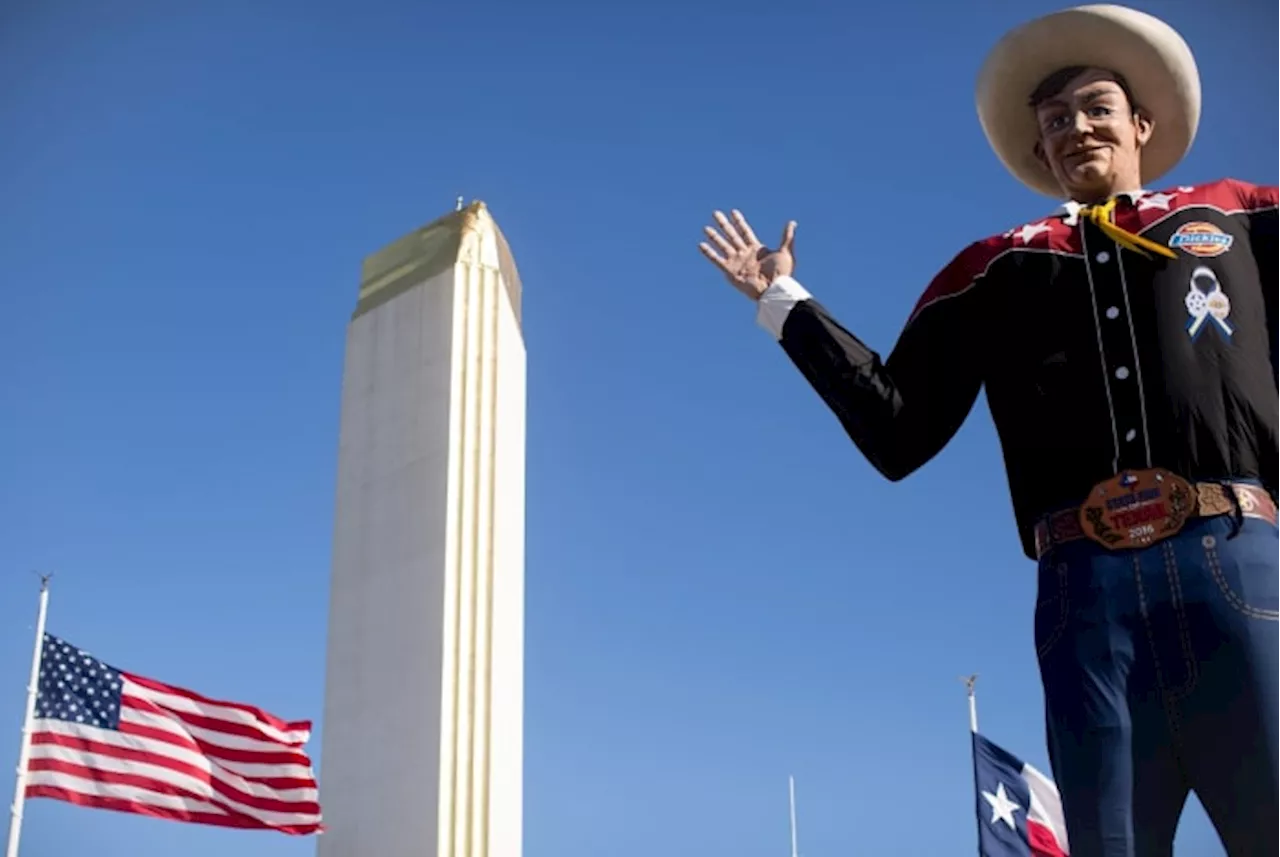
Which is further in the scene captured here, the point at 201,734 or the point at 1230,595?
the point at 201,734

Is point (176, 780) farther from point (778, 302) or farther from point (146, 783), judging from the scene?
point (778, 302)

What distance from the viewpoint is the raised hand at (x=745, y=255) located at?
3959mm

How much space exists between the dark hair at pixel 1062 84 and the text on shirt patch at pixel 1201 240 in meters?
0.47

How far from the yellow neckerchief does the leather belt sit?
571 millimetres

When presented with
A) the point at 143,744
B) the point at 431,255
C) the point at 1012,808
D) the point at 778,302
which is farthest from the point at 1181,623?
the point at 1012,808

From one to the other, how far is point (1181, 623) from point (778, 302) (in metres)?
1.25

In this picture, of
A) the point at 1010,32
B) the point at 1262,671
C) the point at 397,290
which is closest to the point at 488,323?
the point at 397,290

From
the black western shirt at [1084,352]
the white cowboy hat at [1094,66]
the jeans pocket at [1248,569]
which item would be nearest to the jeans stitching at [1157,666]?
the jeans pocket at [1248,569]

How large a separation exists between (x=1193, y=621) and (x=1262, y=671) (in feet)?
0.53

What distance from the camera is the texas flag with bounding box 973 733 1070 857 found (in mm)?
18328

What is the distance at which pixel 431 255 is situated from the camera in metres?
16.9

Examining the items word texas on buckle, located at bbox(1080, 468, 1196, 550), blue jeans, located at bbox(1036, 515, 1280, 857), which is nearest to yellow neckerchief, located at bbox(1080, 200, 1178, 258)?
word texas on buckle, located at bbox(1080, 468, 1196, 550)

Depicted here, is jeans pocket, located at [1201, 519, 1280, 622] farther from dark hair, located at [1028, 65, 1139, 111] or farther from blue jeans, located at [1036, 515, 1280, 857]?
dark hair, located at [1028, 65, 1139, 111]

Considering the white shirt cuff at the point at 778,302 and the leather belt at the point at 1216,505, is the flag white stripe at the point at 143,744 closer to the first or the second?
the white shirt cuff at the point at 778,302
